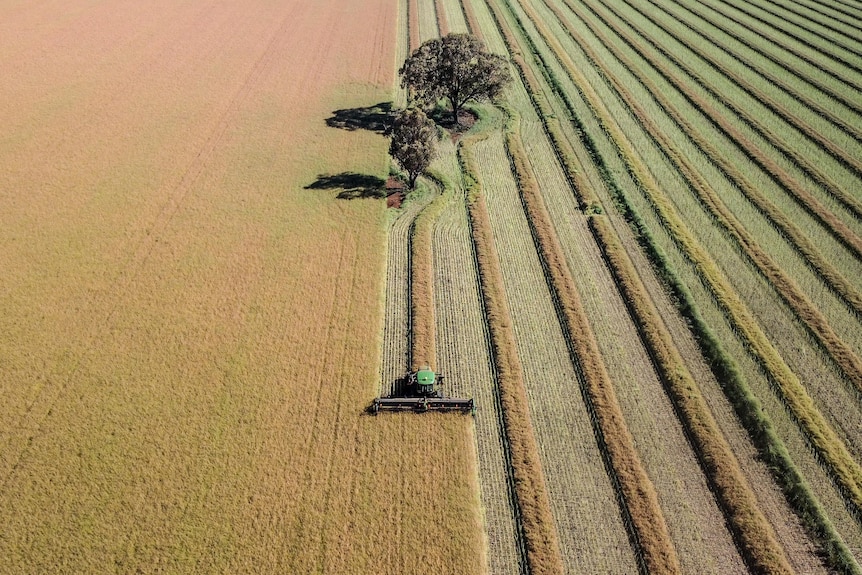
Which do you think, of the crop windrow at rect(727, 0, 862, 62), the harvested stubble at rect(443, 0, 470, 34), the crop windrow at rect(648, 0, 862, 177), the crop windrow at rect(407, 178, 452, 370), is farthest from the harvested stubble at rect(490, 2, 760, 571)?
the crop windrow at rect(727, 0, 862, 62)

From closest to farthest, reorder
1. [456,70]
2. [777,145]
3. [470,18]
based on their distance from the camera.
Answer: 1. [456,70]
2. [777,145]
3. [470,18]

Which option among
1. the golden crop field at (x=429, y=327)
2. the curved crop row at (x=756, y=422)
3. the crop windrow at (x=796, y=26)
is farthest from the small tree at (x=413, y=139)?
the crop windrow at (x=796, y=26)

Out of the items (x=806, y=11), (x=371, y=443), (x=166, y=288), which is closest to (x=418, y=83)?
(x=166, y=288)

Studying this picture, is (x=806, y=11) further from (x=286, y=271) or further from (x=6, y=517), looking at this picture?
(x=6, y=517)

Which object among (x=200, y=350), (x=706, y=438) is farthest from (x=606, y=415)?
(x=200, y=350)

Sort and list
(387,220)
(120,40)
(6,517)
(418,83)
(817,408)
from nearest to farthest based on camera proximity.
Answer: (6,517), (817,408), (387,220), (418,83), (120,40)

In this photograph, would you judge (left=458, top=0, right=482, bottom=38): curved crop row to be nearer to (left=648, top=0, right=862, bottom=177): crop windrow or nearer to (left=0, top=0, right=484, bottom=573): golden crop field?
(left=0, top=0, right=484, bottom=573): golden crop field

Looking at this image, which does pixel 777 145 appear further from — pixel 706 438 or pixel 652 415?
pixel 706 438
